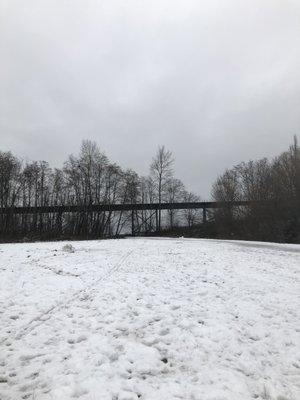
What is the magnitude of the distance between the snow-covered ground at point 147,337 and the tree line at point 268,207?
34.5 metres

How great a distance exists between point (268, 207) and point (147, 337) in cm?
4553

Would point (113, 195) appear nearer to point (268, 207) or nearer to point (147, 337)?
point (268, 207)

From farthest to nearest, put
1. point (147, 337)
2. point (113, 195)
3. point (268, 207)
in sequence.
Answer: point (113, 195), point (268, 207), point (147, 337)

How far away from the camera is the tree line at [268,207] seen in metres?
47.6

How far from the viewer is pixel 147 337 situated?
27.0ft

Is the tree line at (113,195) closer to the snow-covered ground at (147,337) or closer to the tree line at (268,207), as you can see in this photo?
the tree line at (268,207)

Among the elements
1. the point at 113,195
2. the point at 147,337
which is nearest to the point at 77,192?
the point at 113,195

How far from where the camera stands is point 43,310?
32.5 feet

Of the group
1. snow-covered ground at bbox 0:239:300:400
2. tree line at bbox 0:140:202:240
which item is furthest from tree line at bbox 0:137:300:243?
snow-covered ground at bbox 0:239:300:400

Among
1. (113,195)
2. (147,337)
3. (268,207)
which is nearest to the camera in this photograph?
(147,337)

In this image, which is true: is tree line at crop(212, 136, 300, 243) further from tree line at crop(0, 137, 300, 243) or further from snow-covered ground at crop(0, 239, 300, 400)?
snow-covered ground at crop(0, 239, 300, 400)

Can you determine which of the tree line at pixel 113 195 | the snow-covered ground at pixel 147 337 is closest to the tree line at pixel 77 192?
the tree line at pixel 113 195

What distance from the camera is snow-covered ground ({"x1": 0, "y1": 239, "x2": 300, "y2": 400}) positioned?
20.5ft

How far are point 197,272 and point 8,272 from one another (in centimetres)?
698
